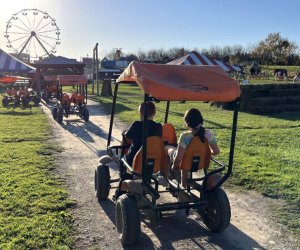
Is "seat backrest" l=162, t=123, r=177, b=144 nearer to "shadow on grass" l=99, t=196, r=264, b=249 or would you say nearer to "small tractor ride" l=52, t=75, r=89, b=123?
"shadow on grass" l=99, t=196, r=264, b=249

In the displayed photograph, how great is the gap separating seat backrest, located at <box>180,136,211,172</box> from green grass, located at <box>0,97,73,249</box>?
Answer: 1.70 m

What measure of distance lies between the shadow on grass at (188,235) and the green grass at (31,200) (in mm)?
815

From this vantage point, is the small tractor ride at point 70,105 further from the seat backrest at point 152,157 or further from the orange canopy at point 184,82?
the seat backrest at point 152,157

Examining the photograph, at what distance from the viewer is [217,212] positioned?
4.58 metres

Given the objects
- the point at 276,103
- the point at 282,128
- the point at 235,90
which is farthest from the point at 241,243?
the point at 276,103

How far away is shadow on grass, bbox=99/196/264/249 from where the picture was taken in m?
4.38

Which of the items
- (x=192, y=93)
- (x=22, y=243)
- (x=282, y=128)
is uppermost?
(x=192, y=93)

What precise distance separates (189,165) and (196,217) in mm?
1086

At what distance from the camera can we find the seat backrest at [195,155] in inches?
175

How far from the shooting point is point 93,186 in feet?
21.5

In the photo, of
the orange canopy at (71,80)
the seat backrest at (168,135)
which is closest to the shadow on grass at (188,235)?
the seat backrest at (168,135)

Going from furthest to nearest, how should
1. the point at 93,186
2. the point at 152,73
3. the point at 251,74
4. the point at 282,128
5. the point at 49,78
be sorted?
the point at 251,74
the point at 49,78
the point at 282,128
the point at 93,186
the point at 152,73

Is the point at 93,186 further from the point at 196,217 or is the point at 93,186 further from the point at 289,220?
the point at 289,220

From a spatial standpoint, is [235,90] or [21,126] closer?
[235,90]
